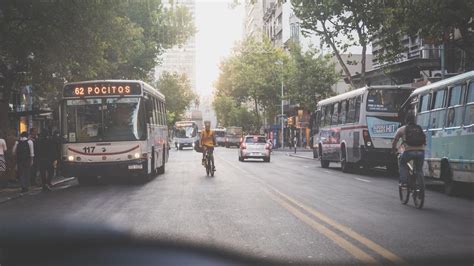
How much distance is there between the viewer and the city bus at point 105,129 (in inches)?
687

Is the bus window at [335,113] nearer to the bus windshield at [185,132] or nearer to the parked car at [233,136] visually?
the bus windshield at [185,132]

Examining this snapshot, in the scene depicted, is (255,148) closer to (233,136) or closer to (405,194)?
(405,194)

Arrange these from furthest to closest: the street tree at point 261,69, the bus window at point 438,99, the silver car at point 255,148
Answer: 1. the street tree at point 261,69
2. the silver car at point 255,148
3. the bus window at point 438,99

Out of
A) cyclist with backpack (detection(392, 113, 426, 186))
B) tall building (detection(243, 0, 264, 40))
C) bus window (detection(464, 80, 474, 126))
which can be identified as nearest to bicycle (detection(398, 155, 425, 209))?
cyclist with backpack (detection(392, 113, 426, 186))

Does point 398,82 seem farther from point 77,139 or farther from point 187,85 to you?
point 187,85

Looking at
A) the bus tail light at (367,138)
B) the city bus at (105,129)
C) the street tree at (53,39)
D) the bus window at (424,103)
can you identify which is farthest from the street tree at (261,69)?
the bus window at (424,103)

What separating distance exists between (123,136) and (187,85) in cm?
7466

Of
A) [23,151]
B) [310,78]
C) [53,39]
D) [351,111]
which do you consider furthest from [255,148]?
[23,151]

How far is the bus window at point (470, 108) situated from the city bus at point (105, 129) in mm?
8913

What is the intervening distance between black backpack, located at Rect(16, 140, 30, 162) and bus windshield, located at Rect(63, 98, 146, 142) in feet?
4.16

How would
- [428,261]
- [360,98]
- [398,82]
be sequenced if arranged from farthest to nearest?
[398,82] < [360,98] < [428,261]

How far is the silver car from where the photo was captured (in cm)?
3394

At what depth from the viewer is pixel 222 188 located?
617 inches

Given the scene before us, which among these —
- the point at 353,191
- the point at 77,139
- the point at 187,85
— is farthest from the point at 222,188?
the point at 187,85
